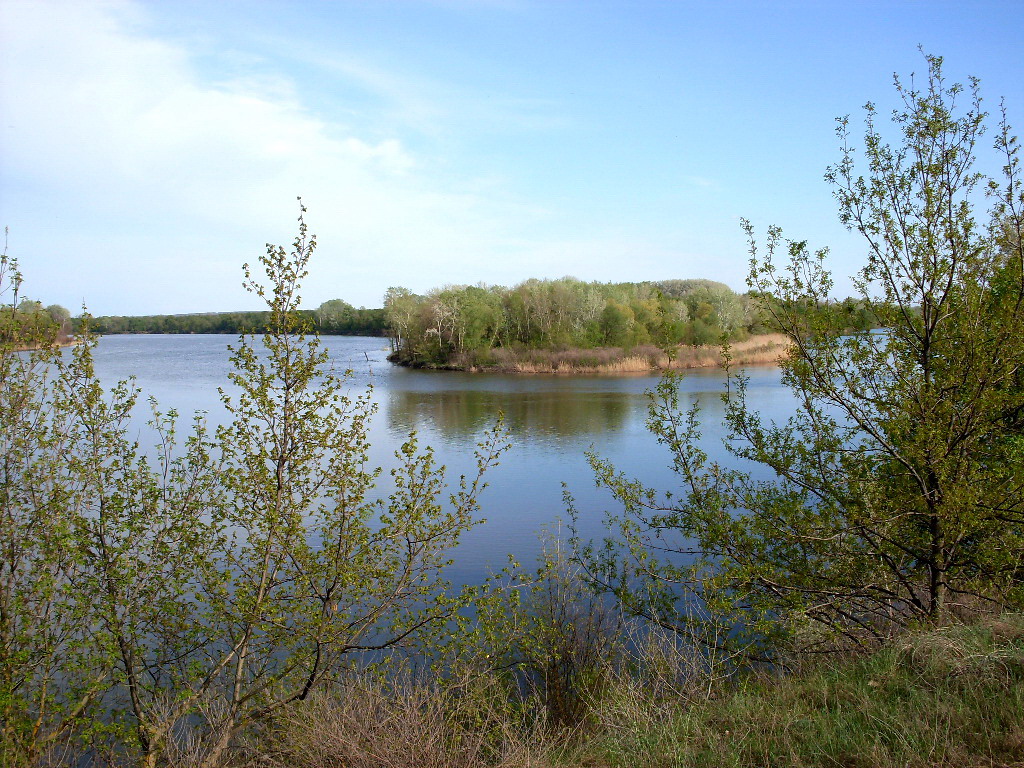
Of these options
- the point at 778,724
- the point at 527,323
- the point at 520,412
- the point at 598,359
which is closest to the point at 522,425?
the point at 520,412

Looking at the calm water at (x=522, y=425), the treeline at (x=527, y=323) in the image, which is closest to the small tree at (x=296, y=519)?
the calm water at (x=522, y=425)

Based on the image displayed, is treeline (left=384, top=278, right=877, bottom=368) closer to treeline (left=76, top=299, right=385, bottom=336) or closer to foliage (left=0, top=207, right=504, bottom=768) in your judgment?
treeline (left=76, top=299, right=385, bottom=336)

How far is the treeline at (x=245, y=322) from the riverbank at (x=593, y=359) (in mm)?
10190

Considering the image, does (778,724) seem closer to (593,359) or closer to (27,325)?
(27,325)

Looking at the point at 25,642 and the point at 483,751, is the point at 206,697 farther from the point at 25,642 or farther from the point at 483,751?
the point at 483,751

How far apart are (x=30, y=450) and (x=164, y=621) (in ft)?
5.43

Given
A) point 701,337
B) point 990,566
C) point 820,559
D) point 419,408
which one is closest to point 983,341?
point 990,566

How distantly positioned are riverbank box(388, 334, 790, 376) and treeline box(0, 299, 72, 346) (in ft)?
123

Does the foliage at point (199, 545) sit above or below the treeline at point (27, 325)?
below

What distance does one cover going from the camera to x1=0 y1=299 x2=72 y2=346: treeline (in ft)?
17.8

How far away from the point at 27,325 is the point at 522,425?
18.3m

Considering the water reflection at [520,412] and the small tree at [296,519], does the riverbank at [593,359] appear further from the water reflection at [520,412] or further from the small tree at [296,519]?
the small tree at [296,519]

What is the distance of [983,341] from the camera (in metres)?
5.41

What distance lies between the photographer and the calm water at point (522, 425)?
40.1 feet
